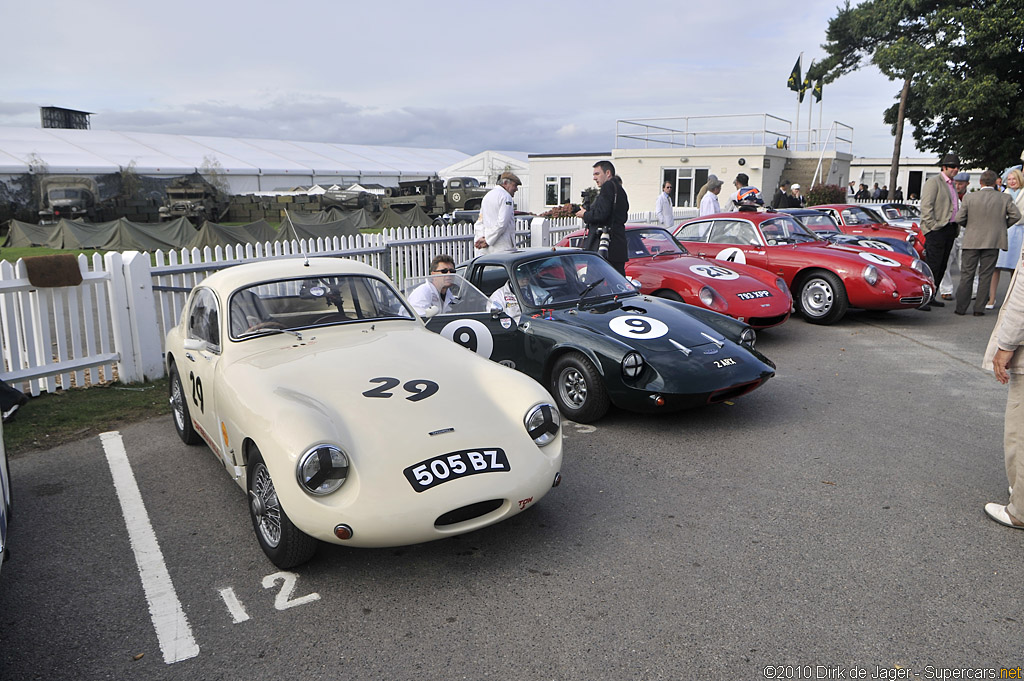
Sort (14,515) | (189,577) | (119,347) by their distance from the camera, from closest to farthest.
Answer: (189,577), (14,515), (119,347)

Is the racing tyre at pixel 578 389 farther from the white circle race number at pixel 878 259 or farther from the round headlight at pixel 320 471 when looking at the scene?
the white circle race number at pixel 878 259

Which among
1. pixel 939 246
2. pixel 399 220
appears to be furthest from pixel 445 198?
pixel 939 246

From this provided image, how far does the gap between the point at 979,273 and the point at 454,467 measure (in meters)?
9.65

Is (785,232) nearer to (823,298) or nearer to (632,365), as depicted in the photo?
(823,298)

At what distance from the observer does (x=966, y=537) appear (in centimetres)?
378

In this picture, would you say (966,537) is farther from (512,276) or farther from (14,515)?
(14,515)

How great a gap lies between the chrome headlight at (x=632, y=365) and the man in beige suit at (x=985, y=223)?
7.04 metres

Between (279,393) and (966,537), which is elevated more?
(279,393)

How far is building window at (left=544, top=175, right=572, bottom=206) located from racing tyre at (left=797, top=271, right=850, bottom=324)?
82.2ft

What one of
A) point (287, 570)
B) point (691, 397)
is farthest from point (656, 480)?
Result: point (287, 570)

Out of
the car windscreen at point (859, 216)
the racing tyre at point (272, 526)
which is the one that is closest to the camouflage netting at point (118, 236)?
the car windscreen at point (859, 216)

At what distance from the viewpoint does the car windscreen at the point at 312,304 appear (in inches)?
178

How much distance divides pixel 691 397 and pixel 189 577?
3.49 metres

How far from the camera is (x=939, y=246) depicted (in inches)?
431
